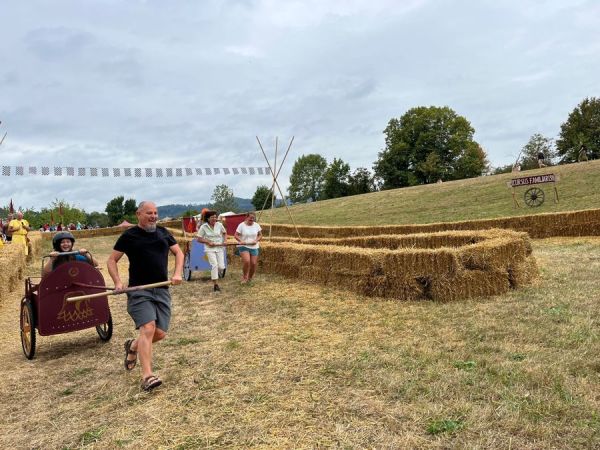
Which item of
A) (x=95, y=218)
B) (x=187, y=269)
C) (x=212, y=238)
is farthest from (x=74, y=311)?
(x=95, y=218)

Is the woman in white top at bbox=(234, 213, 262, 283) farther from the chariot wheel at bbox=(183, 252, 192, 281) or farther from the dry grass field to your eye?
the dry grass field

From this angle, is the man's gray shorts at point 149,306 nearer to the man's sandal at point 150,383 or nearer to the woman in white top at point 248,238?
the man's sandal at point 150,383

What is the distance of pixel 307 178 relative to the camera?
11531cm

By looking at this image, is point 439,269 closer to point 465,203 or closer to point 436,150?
point 465,203

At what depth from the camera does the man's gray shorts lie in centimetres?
464

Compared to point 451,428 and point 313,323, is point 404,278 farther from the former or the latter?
point 451,428

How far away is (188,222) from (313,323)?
72.7 ft

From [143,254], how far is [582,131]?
221 ft

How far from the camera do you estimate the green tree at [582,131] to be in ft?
188

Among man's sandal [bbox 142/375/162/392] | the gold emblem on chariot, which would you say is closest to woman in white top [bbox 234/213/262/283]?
the gold emblem on chariot

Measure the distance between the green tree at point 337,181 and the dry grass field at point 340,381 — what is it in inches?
2467

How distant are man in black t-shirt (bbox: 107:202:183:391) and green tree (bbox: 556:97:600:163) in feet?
209

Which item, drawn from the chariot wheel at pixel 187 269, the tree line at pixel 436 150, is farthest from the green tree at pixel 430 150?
the chariot wheel at pixel 187 269

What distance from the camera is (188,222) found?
90.4 ft
